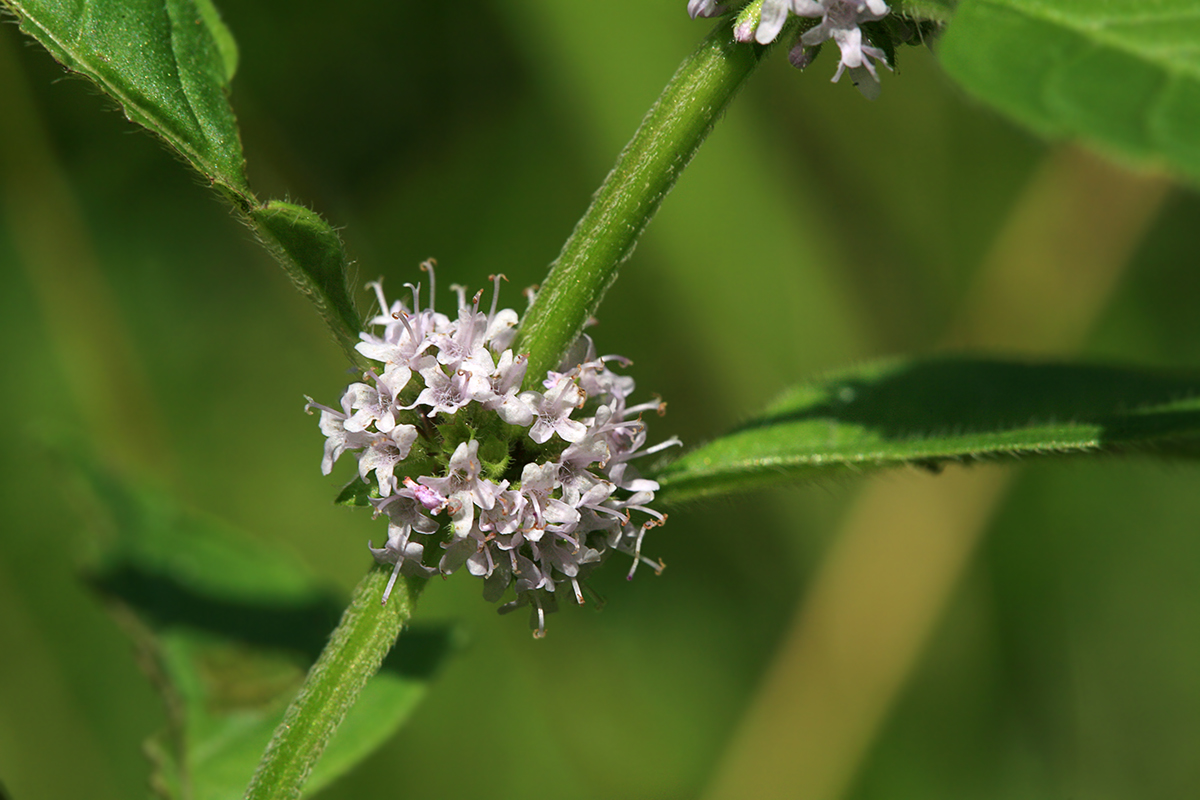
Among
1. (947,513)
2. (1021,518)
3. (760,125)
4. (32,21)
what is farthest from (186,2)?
(1021,518)

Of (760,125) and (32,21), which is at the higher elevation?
(760,125)

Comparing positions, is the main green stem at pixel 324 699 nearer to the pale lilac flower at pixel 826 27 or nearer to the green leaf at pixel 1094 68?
the pale lilac flower at pixel 826 27

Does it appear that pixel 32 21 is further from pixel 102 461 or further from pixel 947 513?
pixel 947 513

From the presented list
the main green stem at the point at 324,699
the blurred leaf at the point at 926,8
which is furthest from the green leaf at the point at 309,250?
the blurred leaf at the point at 926,8

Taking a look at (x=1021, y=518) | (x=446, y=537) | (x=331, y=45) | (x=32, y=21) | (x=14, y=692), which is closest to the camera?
(x=32, y=21)

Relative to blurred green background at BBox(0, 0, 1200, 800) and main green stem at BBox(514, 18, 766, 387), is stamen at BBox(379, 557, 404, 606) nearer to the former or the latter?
main green stem at BBox(514, 18, 766, 387)

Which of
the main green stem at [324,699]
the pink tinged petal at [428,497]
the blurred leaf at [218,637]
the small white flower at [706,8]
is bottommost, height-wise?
the blurred leaf at [218,637]
